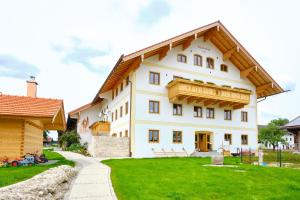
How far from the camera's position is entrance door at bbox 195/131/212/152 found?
28.3m

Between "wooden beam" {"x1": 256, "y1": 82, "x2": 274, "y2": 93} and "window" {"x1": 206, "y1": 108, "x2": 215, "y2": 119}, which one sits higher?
"wooden beam" {"x1": 256, "y1": 82, "x2": 274, "y2": 93}

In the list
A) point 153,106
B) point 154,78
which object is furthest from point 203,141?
point 154,78

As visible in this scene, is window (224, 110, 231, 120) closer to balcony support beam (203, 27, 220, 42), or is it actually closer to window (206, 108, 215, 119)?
window (206, 108, 215, 119)

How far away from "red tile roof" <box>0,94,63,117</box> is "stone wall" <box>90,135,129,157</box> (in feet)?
26.1

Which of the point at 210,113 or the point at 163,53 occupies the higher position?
the point at 163,53

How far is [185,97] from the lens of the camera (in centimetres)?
2575

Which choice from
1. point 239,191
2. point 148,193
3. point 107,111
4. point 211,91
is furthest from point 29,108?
point 107,111

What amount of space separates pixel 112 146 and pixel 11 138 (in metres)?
10.00

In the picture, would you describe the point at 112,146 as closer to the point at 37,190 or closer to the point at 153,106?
the point at 153,106

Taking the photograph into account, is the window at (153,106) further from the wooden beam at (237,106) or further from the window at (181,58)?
the wooden beam at (237,106)

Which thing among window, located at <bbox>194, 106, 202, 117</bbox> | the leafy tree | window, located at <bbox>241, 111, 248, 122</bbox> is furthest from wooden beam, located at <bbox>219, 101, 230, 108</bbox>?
the leafy tree

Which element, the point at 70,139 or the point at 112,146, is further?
the point at 70,139

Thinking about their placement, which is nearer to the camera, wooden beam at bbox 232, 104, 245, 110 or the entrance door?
the entrance door

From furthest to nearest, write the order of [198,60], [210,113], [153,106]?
[198,60] → [210,113] → [153,106]
